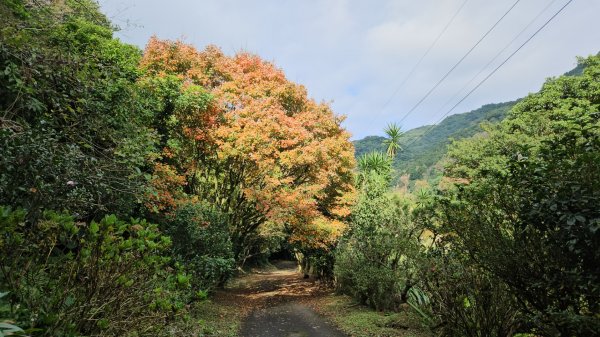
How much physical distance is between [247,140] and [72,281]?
417 inches

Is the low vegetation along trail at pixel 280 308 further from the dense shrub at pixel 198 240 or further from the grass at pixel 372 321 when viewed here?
the dense shrub at pixel 198 240

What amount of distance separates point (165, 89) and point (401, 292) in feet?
34.4

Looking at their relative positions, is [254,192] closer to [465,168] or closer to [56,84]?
[56,84]

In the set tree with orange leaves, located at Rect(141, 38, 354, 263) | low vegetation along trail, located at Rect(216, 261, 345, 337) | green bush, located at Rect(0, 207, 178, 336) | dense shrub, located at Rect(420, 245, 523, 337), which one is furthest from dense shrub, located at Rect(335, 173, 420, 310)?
green bush, located at Rect(0, 207, 178, 336)

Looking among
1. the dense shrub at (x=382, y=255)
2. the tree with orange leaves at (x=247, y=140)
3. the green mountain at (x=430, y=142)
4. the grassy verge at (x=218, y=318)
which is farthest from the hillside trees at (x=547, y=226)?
the green mountain at (x=430, y=142)

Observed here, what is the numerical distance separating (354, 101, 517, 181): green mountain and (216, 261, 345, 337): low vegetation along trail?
59.7 feet

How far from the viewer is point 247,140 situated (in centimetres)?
1329

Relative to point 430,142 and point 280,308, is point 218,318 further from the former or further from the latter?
point 430,142

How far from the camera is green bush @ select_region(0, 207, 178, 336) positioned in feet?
8.61

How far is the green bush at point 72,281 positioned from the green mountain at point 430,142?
3286 cm

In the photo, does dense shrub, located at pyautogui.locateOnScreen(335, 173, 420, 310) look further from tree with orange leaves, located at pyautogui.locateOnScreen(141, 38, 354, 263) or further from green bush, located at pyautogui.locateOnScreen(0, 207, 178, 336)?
green bush, located at pyautogui.locateOnScreen(0, 207, 178, 336)

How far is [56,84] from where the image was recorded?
5098 millimetres

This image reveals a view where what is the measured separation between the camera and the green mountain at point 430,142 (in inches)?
3086

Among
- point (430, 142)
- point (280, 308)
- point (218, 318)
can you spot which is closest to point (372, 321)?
point (218, 318)
